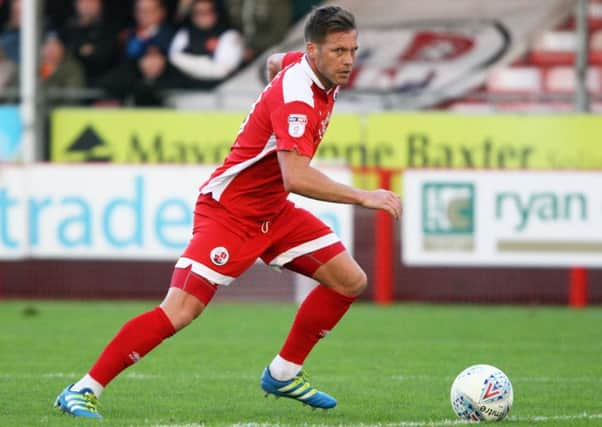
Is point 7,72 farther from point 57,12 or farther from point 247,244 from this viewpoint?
point 247,244

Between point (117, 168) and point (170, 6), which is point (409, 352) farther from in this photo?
point (170, 6)

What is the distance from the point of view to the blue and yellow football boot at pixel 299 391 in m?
7.51

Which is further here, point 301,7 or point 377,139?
point 301,7

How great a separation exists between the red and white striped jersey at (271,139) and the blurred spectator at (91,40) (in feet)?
35.1

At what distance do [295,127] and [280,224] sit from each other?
75 cm

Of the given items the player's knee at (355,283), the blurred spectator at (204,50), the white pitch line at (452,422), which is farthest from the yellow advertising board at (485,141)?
the white pitch line at (452,422)

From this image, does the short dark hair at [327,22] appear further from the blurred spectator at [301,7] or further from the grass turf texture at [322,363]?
the blurred spectator at [301,7]

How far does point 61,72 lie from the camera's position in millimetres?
17578

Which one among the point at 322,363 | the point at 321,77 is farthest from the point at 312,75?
the point at 322,363

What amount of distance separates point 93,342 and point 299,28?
8.30m

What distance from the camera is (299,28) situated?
18500 millimetres

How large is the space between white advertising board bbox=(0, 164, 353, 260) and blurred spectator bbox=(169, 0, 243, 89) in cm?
361

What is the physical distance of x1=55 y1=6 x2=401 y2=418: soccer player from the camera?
6.85m

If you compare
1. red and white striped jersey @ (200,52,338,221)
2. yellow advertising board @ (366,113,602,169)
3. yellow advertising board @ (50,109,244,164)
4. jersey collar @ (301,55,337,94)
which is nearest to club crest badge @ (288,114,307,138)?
red and white striped jersey @ (200,52,338,221)
